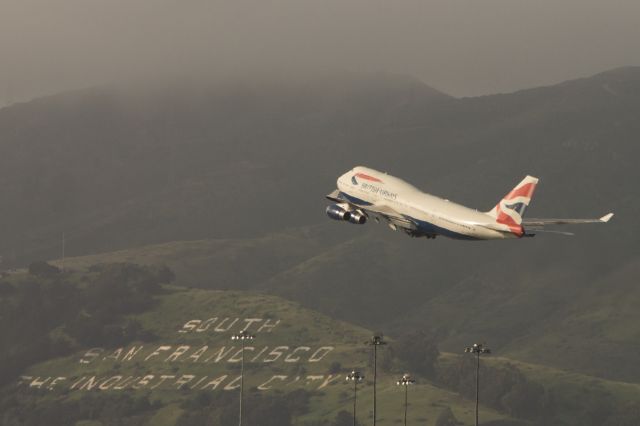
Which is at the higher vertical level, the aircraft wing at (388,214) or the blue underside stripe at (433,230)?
the aircraft wing at (388,214)

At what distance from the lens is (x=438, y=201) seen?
192m

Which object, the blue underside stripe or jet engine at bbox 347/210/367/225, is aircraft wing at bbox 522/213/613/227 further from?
jet engine at bbox 347/210/367/225

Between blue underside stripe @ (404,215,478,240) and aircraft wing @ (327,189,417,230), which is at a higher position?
aircraft wing @ (327,189,417,230)

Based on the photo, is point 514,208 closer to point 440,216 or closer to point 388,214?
point 440,216

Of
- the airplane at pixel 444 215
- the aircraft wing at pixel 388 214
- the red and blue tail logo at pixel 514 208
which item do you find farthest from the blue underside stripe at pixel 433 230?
the red and blue tail logo at pixel 514 208

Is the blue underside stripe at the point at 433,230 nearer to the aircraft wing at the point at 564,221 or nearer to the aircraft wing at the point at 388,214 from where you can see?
the aircraft wing at the point at 388,214

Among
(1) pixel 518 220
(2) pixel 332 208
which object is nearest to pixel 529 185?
(1) pixel 518 220

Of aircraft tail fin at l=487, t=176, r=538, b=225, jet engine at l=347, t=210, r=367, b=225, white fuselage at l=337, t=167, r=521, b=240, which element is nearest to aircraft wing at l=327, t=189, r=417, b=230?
white fuselage at l=337, t=167, r=521, b=240

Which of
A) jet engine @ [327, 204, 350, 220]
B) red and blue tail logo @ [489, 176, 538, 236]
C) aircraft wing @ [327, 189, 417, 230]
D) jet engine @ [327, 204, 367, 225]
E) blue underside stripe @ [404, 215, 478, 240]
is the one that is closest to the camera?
red and blue tail logo @ [489, 176, 538, 236]

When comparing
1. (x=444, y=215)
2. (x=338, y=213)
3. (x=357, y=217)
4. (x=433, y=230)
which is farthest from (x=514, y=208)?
(x=338, y=213)

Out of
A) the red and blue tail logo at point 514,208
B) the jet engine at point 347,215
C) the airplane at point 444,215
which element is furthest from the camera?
the jet engine at point 347,215

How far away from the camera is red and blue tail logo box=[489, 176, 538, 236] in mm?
182125

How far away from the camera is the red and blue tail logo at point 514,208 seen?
598ft

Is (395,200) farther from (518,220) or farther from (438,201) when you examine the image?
→ (518,220)
